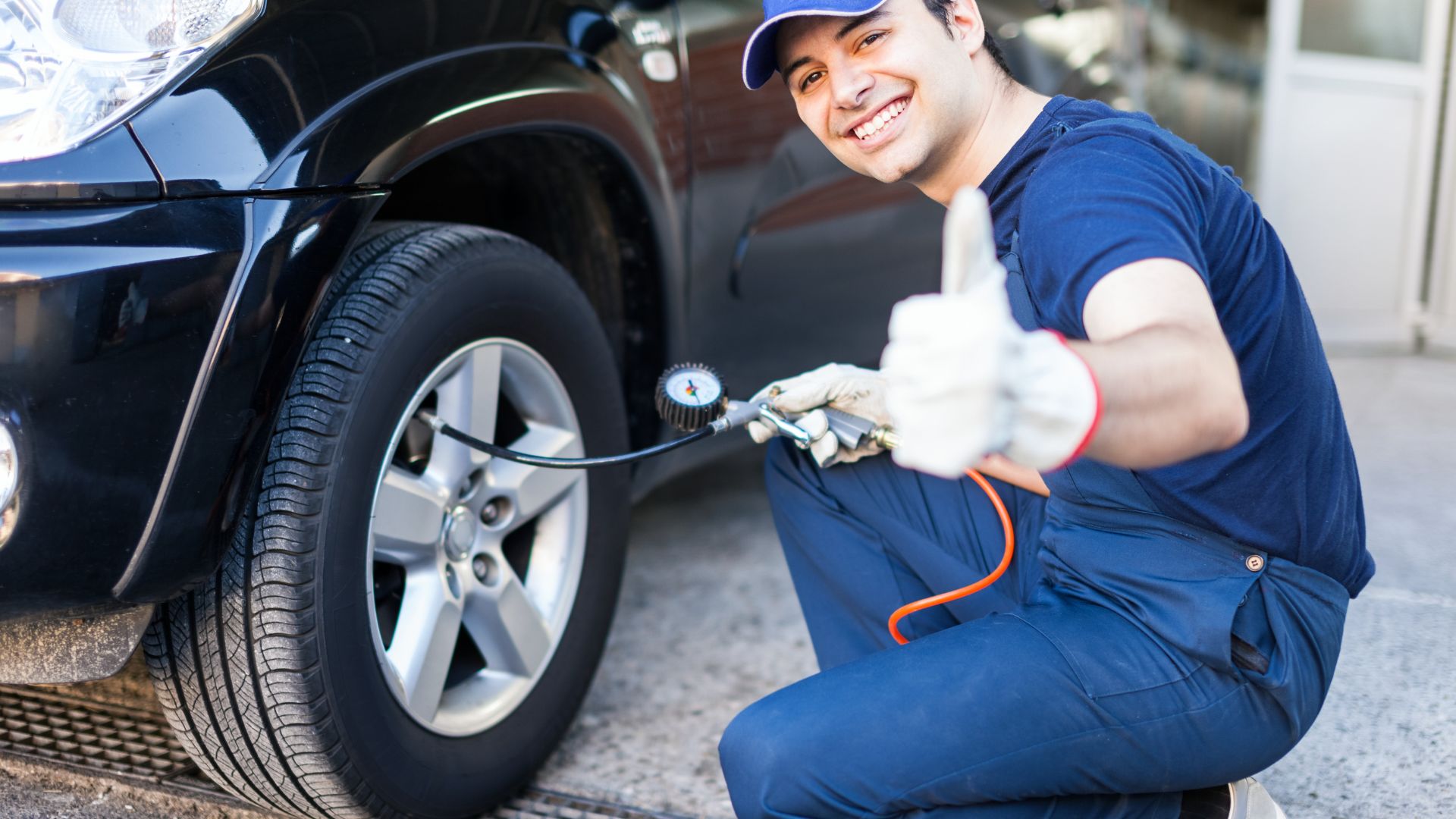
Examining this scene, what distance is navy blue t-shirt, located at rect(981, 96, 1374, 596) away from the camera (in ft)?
3.85

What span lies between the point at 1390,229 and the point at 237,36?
15.7ft

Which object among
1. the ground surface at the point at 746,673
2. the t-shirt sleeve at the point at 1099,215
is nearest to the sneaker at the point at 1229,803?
the ground surface at the point at 746,673

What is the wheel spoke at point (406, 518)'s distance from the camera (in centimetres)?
162

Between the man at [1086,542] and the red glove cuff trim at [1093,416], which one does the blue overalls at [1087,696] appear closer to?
the man at [1086,542]

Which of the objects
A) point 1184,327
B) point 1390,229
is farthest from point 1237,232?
point 1390,229

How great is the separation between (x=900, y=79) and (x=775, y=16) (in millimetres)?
162

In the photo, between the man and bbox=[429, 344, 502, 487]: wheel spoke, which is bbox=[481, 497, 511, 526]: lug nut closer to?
bbox=[429, 344, 502, 487]: wheel spoke

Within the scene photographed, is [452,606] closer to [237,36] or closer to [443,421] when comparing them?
[443,421]

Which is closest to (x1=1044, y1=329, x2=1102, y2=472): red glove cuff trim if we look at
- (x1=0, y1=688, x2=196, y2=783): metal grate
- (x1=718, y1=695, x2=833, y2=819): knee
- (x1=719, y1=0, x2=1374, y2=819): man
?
(x1=719, y1=0, x2=1374, y2=819): man

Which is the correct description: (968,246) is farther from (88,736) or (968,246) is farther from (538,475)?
(88,736)

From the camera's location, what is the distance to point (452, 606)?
1743mm

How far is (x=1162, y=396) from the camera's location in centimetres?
99

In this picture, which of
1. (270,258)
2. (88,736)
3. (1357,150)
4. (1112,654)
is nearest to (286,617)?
(270,258)

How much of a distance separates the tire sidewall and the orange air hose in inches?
19.3
